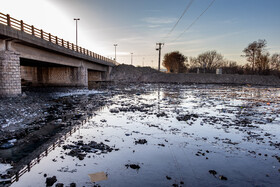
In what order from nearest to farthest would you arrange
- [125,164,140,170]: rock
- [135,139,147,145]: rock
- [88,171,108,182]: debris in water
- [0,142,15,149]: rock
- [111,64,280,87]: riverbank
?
[88,171,108,182]: debris in water
[125,164,140,170]: rock
[0,142,15,149]: rock
[135,139,147,145]: rock
[111,64,280,87]: riverbank

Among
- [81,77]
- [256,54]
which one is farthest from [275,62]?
[81,77]

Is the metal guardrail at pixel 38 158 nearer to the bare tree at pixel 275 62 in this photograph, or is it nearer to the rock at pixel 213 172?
the rock at pixel 213 172

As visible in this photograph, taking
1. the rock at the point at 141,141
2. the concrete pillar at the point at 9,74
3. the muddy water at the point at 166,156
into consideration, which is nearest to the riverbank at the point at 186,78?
the concrete pillar at the point at 9,74

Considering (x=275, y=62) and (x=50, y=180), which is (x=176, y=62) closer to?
(x=275, y=62)

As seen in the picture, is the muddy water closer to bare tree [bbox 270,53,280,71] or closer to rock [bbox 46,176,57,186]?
rock [bbox 46,176,57,186]

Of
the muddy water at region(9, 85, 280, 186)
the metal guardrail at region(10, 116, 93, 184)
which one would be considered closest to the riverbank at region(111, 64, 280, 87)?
the muddy water at region(9, 85, 280, 186)

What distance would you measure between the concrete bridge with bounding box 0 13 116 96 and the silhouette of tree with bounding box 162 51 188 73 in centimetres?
6447

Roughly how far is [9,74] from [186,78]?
161 feet

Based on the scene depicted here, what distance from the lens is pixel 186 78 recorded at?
58.0 metres

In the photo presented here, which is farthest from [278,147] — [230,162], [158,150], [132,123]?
[132,123]

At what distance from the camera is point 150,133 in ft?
23.1

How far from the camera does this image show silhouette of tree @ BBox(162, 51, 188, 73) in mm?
100250

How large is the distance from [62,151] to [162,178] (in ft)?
9.84

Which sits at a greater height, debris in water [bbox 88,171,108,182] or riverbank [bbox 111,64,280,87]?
riverbank [bbox 111,64,280,87]
